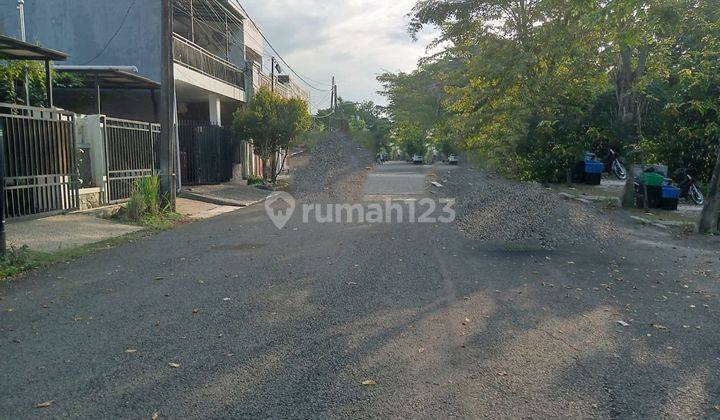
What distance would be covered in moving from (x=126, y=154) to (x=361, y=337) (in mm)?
12451

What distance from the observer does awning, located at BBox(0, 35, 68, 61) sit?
34.2ft

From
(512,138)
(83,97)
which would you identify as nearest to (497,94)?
(512,138)

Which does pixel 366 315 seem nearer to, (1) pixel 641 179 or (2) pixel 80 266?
(2) pixel 80 266

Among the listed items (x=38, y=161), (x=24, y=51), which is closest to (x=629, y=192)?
(x=38, y=161)

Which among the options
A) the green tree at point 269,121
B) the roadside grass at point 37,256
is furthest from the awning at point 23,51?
the green tree at point 269,121

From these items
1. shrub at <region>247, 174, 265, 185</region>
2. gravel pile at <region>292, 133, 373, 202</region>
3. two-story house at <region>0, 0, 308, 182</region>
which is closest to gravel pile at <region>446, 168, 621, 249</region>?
gravel pile at <region>292, 133, 373, 202</region>

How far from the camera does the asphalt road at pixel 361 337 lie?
141 inches

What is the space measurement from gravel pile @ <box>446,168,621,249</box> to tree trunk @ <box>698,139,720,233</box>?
8.72ft

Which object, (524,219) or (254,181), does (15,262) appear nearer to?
(524,219)

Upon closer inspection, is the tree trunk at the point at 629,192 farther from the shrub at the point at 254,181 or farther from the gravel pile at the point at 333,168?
the shrub at the point at 254,181

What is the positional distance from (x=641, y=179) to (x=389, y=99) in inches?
1503

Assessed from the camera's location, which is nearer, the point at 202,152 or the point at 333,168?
the point at 333,168

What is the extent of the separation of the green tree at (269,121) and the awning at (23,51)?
11628 millimetres

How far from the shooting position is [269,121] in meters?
23.6
